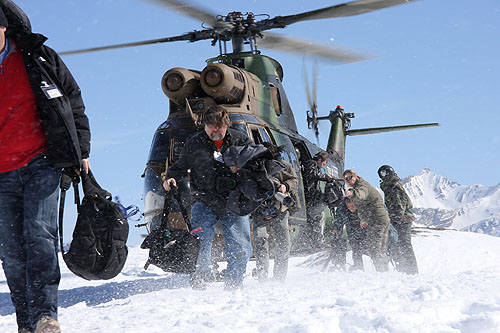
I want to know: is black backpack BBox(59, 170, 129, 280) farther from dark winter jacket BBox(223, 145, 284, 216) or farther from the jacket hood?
the jacket hood

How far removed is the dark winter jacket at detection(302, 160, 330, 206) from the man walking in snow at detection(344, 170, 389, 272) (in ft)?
1.35

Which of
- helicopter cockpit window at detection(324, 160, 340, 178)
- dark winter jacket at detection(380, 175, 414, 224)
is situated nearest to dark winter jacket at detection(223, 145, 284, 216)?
dark winter jacket at detection(380, 175, 414, 224)

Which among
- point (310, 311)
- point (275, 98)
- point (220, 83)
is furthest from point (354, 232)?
point (310, 311)

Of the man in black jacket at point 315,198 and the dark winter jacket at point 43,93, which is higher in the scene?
the dark winter jacket at point 43,93

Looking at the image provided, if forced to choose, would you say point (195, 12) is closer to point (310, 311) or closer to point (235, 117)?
point (235, 117)

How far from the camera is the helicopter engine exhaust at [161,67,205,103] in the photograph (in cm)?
663

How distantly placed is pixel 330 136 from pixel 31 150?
9.30 metres

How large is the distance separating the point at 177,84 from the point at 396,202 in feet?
11.5

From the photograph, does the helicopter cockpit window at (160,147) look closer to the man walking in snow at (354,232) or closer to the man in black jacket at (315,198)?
the man in black jacket at (315,198)

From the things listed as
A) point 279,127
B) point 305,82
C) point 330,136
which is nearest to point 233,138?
point 279,127

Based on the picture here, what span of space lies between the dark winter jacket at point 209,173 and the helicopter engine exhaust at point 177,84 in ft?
7.74

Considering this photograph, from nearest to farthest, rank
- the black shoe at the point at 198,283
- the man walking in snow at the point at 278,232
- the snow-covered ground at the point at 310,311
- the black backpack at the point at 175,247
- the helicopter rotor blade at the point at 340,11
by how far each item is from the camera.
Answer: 1. the snow-covered ground at the point at 310,311
2. the black backpack at the point at 175,247
3. the black shoe at the point at 198,283
4. the man walking in snow at the point at 278,232
5. the helicopter rotor blade at the point at 340,11

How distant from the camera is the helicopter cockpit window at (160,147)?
249 inches

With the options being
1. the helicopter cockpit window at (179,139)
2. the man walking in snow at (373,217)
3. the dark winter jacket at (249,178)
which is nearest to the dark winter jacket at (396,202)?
the man walking in snow at (373,217)
